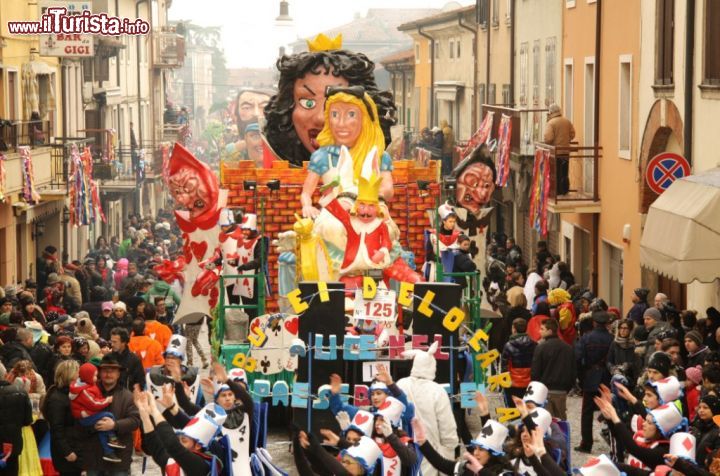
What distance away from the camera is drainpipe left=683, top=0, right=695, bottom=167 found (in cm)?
2166

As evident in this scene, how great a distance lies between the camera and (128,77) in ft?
194

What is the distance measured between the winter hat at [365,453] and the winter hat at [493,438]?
669 mm

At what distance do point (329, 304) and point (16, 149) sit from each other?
1587cm

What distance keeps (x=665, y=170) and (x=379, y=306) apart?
4.81m

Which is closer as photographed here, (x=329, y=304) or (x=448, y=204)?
(x=329, y=304)

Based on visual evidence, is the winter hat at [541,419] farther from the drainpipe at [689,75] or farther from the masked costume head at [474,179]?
the drainpipe at [689,75]

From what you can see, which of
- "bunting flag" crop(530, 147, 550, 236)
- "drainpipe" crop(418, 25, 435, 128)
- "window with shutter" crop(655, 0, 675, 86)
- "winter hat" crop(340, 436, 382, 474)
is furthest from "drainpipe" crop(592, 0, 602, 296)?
"drainpipe" crop(418, 25, 435, 128)

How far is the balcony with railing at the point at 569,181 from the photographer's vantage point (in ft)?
93.8

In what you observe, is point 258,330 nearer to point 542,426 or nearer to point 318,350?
point 318,350

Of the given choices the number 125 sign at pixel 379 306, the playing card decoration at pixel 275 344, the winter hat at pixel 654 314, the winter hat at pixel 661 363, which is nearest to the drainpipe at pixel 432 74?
the winter hat at pixel 654 314

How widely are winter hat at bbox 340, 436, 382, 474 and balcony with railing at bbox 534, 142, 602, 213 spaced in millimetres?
16851

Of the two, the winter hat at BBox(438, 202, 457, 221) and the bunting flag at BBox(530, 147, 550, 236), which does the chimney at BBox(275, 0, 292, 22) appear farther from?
the winter hat at BBox(438, 202, 457, 221)

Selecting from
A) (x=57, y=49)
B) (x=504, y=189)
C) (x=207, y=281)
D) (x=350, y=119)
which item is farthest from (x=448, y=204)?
(x=504, y=189)

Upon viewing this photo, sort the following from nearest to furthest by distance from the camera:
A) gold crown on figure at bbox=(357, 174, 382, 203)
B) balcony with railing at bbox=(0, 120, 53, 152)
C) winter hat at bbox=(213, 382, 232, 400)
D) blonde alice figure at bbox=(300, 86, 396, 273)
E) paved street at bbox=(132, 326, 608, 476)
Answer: winter hat at bbox=(213, 382, 232, 400)
paved street at bbox=(132, 326, 608, 476)
gold crown on figure at bbox=(357, 174, 382, 203)
blonde alice figure at bbox=(300, 86, 396, 273)
balcony with railing at bbox=(0, 120, 53, 152)
